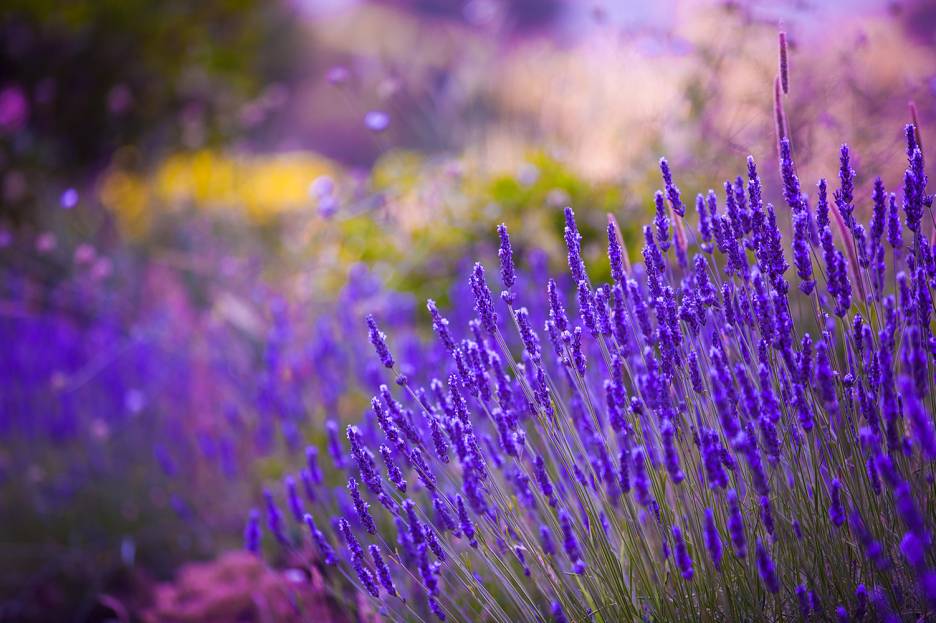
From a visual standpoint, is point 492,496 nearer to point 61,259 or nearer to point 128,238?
point 61,259

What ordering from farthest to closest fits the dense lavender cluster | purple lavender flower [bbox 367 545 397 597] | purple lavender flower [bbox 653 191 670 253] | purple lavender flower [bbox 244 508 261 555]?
1. purple lavender flower [bbox 244 508 261 555]
2. purple lavender flower [bbox 653 191 670 253]
3. purple lavender flower [bbox 367 545 397 597]
4. the dense lavender cluster

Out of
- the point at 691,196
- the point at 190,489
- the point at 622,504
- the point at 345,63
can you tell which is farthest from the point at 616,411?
the point at 345,63

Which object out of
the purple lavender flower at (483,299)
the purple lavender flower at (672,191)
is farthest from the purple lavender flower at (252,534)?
the purple lavender flower at (672,191)

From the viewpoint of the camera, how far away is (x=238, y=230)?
652 cm

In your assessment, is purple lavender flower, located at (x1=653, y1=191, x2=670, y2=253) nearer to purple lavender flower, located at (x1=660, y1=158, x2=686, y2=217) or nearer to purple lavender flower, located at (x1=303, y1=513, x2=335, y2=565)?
purple lavender flower, located at (x1=660, y1=158, x2=686, y2=217)

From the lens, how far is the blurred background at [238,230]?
3258mm

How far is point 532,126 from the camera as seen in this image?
785 cm

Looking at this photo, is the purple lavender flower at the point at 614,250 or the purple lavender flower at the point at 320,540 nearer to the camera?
the purple lavender flower at the point at 614,250

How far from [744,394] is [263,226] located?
700 cm

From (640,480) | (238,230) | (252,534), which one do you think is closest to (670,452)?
(640,480)

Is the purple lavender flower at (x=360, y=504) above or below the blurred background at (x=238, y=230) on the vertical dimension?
below

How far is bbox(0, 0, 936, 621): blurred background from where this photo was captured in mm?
3258

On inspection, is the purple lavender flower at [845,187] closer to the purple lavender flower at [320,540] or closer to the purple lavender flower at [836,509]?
A: the purple lavender flower at [836,509]

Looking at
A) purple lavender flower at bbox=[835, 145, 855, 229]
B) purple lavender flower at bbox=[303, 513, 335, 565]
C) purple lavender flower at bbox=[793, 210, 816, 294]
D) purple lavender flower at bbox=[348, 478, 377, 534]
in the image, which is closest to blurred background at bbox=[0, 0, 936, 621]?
purple lavender flower at bbox=[303, 513, 335, 565]
